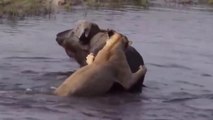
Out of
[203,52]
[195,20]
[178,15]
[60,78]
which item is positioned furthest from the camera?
[178,15]

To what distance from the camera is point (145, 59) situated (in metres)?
13.9

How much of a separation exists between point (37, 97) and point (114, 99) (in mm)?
1075

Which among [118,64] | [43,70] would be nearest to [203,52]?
[43,70]

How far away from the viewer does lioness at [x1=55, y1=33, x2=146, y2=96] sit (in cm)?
995

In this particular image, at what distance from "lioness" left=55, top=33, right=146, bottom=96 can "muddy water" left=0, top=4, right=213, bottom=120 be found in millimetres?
141

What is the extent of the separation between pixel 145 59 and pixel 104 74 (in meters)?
3.89

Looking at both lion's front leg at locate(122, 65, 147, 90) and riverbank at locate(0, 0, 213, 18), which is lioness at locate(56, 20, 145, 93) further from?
riverbank at locate(0, 0, 213, 18)

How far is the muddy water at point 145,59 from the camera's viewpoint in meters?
9.56

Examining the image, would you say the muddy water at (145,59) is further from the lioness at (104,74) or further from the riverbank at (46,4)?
the riverbank at (46,4)

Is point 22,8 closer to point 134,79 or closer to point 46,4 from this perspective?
point 46,4

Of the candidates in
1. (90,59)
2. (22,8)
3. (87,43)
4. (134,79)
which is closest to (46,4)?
(22,8)

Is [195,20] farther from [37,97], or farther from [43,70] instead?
[37,97]

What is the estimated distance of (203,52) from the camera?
15023 millimetres

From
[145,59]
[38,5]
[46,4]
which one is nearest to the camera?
[145,59]
